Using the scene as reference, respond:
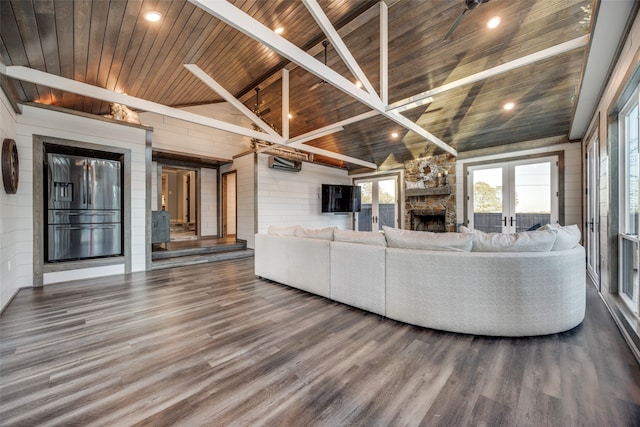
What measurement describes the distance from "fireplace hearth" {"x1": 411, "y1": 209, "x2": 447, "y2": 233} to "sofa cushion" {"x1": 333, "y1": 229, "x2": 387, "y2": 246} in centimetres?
458

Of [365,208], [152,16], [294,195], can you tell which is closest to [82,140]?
[152,16]

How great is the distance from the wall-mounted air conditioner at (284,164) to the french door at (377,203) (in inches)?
97.3

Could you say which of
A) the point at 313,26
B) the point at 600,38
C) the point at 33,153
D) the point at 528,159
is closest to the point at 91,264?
the point at 33,153

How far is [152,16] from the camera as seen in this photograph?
9.11 feet

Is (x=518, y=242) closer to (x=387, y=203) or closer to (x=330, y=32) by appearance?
(x=330, y=32)

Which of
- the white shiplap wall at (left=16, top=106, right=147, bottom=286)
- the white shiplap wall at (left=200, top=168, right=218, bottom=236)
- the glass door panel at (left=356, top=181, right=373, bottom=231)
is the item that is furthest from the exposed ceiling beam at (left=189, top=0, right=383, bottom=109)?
the white shiplap wall at (left=200, top=168, right=218, bottom=236)

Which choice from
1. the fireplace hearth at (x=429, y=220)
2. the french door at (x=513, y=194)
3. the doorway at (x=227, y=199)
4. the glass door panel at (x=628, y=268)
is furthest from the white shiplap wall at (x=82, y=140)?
the french door at (x=513, y=194)

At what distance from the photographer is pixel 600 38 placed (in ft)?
7.25

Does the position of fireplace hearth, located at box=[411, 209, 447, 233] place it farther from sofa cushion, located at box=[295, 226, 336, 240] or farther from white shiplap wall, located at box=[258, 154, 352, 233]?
sofa cushion, located at box=[295, 226, 336, 240]

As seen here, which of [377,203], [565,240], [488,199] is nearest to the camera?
[565,240]

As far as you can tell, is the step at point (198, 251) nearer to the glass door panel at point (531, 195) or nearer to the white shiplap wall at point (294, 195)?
the white shiplap wall at point (294, 195)

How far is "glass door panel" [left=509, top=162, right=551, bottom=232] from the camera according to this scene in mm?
5371

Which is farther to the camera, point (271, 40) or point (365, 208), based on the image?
point (365, 208)

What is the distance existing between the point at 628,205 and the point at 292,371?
3.64 m
